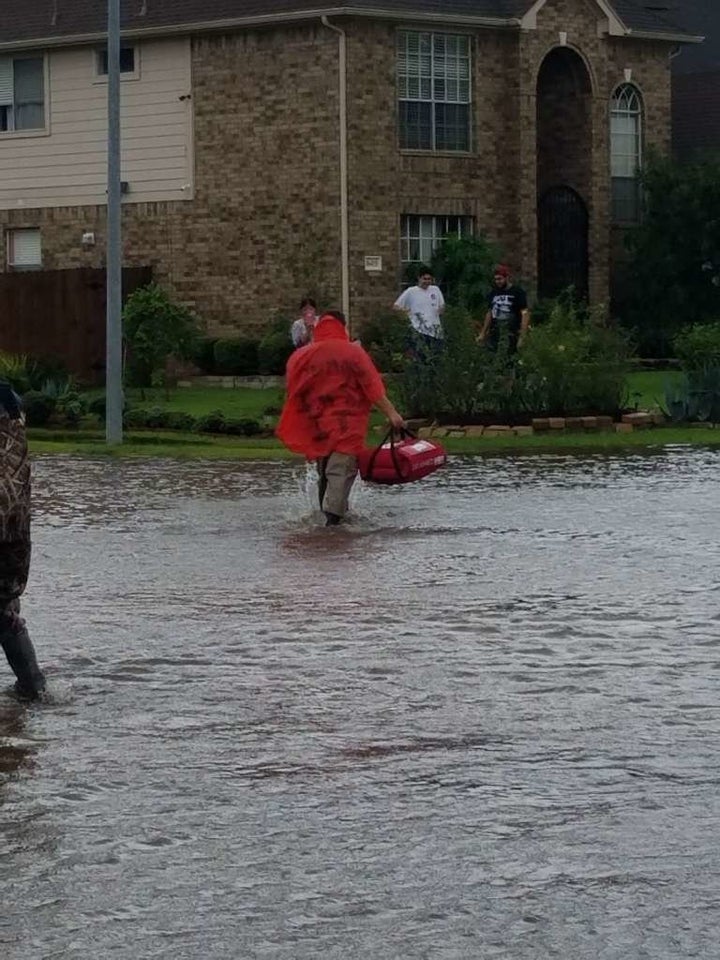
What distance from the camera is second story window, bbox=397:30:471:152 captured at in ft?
128

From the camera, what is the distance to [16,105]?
4259 cm

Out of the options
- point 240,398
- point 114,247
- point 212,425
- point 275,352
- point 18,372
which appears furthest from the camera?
point 275,352

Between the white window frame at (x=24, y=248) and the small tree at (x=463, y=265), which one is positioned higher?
the white window frame at (x=24, y=248)

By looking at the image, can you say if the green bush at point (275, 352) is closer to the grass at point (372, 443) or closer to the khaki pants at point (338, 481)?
the grass at point (372, 443)

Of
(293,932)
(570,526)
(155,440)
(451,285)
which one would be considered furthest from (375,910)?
(451,285)

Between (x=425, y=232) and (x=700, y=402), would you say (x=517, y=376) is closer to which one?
(x=700, y=402)

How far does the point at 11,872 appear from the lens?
735 centimetres

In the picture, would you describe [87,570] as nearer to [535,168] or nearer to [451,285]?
[451,285]

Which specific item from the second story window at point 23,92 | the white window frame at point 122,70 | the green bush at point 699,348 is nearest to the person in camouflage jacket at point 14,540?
the green bush at point 699,348

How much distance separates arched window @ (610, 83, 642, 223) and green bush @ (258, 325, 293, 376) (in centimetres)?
760

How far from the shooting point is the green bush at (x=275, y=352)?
37.2m

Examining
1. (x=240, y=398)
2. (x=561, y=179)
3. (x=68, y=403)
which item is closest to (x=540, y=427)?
(x=68, y=403)

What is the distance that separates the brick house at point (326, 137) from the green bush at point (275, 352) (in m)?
1.32

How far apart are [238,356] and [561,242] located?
6.79 metres
